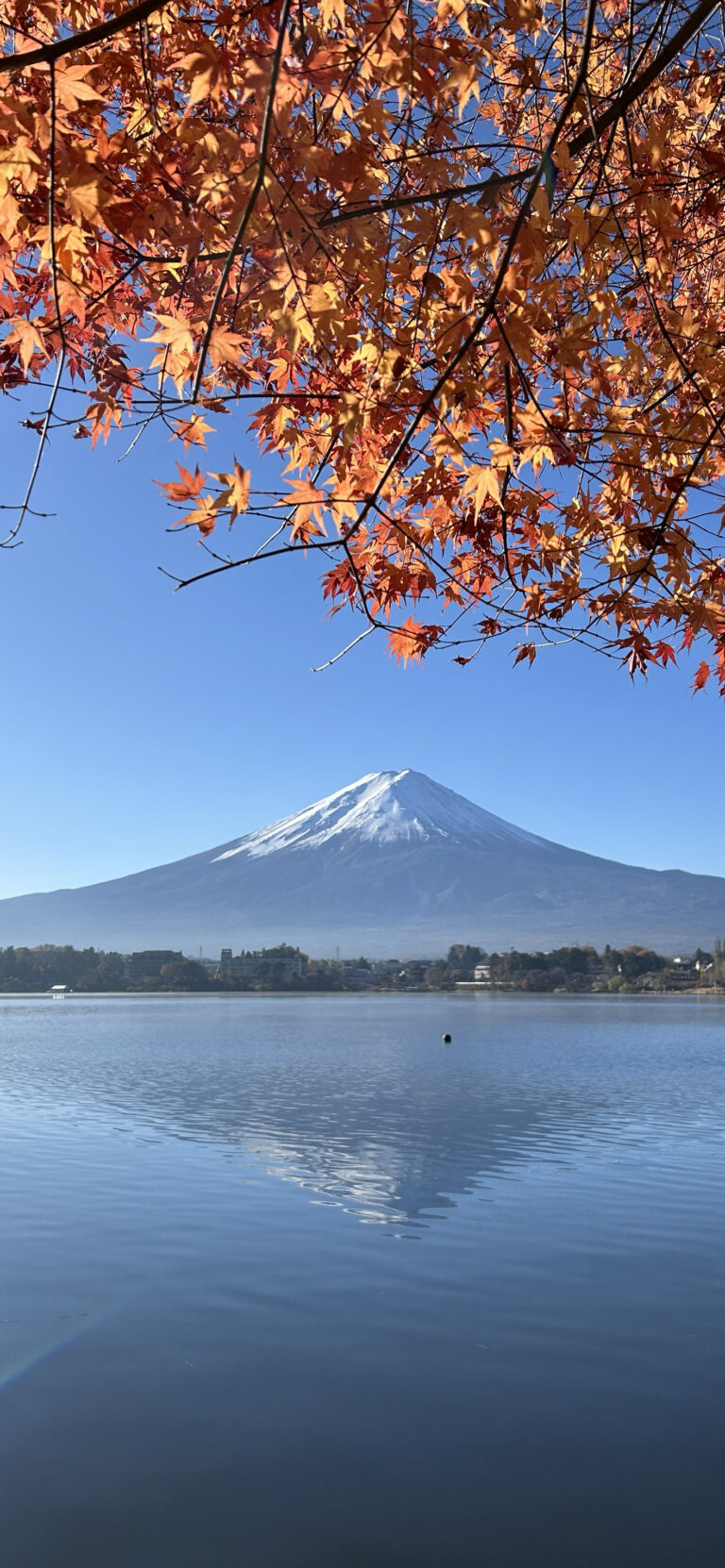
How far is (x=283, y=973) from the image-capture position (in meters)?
173

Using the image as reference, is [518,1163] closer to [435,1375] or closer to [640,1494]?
[435,1375]

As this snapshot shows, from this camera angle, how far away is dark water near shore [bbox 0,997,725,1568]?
477cm

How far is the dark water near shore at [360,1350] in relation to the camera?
188 inches

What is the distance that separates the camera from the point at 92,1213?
1080cm

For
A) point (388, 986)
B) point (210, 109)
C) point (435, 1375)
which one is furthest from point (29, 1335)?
point (388, 986)

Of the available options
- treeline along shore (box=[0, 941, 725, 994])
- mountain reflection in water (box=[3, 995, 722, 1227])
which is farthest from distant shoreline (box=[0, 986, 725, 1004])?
mountain reflection in water (box=[3, 995, 722, 1227])

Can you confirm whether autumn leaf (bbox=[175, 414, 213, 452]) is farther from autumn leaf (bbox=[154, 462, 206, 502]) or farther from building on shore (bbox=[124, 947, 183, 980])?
building on shore (bbox=[124, 947, 183, 980])

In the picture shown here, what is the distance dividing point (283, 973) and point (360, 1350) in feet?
554

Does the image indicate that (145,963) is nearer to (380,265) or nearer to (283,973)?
(283,973)

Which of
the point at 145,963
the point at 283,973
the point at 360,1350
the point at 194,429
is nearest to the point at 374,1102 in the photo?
the point at 360,1350

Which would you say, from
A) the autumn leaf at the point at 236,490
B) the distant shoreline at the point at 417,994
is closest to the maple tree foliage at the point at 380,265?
the autumn leaf at the point at 236,490

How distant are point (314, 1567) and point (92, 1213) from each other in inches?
272

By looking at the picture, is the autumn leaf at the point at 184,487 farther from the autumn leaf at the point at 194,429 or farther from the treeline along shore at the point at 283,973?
the treeline along shore at the point at 283,973

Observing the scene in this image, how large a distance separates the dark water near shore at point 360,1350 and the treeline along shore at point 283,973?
153 metres
